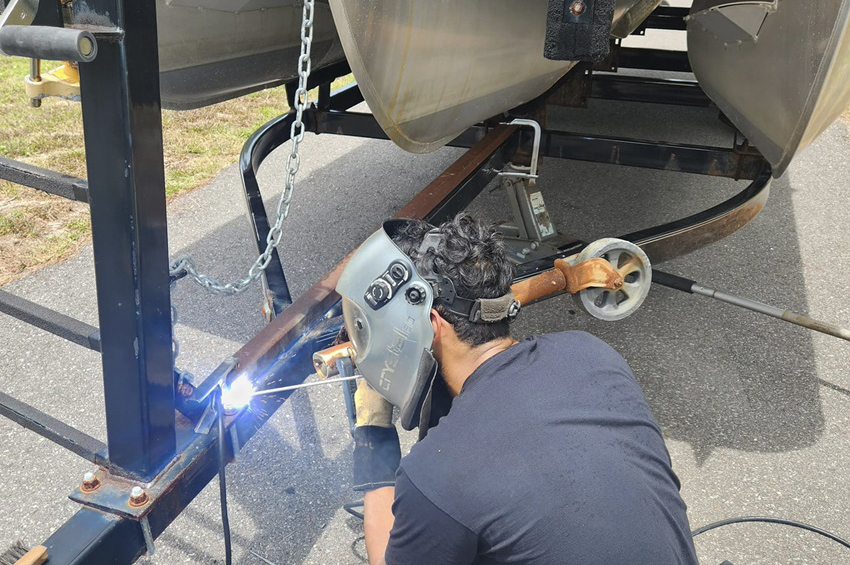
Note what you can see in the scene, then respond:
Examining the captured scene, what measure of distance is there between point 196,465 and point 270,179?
3224 millimetres

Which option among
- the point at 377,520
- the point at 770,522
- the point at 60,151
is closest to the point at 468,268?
the point at 377,520

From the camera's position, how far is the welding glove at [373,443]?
1.50 m

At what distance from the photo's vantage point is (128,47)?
3.87ft

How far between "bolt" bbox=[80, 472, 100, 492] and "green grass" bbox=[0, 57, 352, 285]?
7.10 feet

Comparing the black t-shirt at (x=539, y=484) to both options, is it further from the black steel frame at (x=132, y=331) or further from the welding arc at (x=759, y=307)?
the welding arc at (x=759, y=307)

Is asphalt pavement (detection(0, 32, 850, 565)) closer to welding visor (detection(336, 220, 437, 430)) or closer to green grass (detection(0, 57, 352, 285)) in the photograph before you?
green grass (detection(0, 57, 352, 285))

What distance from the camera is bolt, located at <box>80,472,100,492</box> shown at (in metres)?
1.43

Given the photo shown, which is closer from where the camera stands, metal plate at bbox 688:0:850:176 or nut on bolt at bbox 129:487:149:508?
nut on bolt at bbox 129:487:149:508

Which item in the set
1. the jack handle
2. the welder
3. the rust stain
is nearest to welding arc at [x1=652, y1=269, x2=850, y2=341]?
the jack handle

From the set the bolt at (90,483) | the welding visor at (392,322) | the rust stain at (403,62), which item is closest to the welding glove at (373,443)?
the welding visor at (392,322)

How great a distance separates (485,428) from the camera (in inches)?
48.5

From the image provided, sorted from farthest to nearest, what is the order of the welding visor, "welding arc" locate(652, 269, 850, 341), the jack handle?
"welding arc" locate(652, 269, 850, 341)
the jack handle
the welding visor

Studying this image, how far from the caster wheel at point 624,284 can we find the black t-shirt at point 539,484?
0.96 meters

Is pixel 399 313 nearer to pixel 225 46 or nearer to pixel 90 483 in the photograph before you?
pixel 90 483
